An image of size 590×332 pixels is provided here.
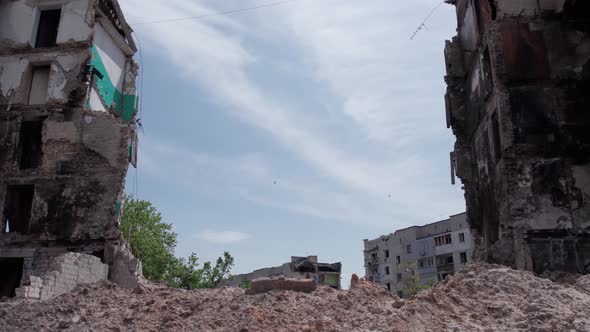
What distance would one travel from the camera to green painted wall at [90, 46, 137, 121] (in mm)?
19844

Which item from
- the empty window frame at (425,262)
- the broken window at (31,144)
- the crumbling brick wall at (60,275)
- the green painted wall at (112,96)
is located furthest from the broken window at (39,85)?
the empty window frame at (425,262)

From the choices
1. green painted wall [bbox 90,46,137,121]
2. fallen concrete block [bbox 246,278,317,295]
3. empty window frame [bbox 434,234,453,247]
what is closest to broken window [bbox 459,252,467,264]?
empty window frame [bbox 434,234,453,247]

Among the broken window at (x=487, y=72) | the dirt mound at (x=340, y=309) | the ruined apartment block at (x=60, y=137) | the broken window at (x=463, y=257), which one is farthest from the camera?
the broken window at (x=463, y=257)

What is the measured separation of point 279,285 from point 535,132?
29.4 ft

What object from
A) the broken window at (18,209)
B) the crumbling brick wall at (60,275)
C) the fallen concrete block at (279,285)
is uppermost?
the broken window at (18,209)

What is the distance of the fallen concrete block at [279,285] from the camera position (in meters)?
9.80

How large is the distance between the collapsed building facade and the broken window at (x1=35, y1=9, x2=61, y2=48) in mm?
14561

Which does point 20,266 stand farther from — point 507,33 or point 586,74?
point 586,74

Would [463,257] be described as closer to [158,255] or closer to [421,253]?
[421,253]

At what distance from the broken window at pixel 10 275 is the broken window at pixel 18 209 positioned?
3.39 ft

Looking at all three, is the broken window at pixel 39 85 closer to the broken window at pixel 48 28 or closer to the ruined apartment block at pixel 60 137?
the ruined apartment block at pixel 60 137

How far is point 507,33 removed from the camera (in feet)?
52.3

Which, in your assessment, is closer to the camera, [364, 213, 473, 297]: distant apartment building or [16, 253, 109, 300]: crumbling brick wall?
[16, 253, 109, 300]: crumbling brick wall

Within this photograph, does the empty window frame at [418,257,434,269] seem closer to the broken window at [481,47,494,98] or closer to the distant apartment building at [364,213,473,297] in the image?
the distant apartment building at [364,213,473,297]
